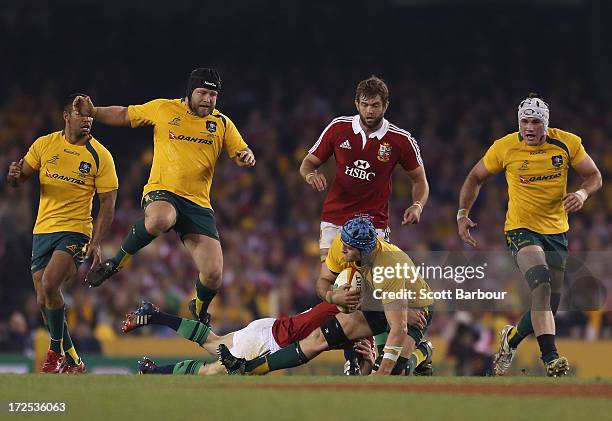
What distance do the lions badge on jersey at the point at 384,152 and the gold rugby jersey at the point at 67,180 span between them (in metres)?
2.27

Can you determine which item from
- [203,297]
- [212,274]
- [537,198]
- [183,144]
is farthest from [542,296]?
[183,144]

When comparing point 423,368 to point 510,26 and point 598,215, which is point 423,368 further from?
point 510,26

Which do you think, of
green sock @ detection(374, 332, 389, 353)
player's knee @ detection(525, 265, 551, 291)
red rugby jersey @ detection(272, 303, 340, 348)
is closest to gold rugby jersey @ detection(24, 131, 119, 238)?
red rugby jersey @ detection(272, 303, 340, 348)

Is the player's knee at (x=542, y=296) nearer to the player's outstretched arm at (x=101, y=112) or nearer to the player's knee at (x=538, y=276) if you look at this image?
the player's knee at (x=538, y=276)

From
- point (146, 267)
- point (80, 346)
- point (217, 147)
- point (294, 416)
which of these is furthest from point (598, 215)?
point (294, 416)

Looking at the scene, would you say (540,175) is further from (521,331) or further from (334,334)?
(334,334)

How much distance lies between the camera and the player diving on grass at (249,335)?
10.7m

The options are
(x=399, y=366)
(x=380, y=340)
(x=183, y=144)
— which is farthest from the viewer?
(x=380, y=340)

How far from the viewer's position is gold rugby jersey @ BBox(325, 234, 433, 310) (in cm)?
1005

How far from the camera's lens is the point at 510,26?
25.9 m

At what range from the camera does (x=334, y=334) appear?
10359 mm

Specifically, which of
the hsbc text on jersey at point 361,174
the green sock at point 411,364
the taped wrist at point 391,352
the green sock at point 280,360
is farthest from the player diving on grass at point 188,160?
the taped wrist at point 391,352

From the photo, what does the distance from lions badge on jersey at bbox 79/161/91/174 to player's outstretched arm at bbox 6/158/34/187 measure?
0.43m

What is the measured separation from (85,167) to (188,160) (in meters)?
0.88
